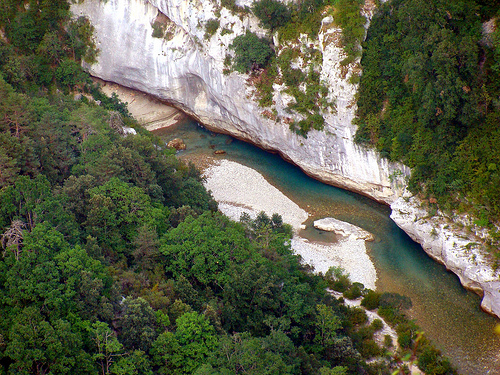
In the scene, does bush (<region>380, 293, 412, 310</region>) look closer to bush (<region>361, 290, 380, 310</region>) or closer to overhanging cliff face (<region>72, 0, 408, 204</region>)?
bush (<region>361, 290, 380, 310</region>)

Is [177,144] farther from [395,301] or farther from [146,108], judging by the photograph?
[395,301]

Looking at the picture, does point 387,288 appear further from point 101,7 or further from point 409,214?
point 101,7

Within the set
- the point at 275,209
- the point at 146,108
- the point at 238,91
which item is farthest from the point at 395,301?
the point at 146,108

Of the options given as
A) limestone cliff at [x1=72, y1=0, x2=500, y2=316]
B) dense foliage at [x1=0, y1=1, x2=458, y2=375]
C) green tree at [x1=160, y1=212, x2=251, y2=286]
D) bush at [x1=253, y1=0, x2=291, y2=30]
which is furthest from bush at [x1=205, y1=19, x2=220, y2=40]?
green tree at [x1=160, y1=212, x2=251, y2=286]

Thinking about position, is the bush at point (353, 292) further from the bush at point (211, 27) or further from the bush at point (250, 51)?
the bush at point (211, 27)

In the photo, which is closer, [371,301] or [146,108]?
[371,301]

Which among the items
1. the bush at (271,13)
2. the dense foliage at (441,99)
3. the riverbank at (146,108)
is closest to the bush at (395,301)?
the dense foliage at (441,99)
